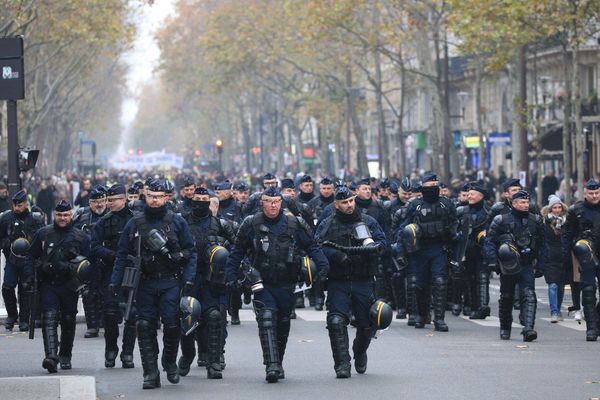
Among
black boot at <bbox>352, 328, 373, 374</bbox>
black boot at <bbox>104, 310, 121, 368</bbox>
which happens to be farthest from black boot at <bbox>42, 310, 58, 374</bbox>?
black boot at <bbox>352, 328, 373, 374</bbox>

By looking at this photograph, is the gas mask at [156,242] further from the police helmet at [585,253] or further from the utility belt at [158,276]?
the police helmet at [585,253]

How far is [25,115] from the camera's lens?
2245 inches

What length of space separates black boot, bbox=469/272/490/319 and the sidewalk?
7.94m

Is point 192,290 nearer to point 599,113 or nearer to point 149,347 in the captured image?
point 149,347

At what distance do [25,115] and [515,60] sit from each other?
63.3ft

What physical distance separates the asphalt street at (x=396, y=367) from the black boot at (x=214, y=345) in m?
0.12

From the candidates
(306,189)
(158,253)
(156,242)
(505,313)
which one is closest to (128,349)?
(158,253)

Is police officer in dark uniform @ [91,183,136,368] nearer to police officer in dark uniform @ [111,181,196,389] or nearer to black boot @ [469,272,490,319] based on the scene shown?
police officer in dark uniform @ [111,181,196,389]

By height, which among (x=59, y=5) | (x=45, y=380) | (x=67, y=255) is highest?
(x=59, y=5)

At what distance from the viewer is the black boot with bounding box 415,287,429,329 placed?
59.1 ft

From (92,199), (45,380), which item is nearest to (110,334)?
(45,380)

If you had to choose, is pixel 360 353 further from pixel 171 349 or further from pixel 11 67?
pixel 11 67

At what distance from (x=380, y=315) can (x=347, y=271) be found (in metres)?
0.48

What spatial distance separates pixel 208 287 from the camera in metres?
13.6
